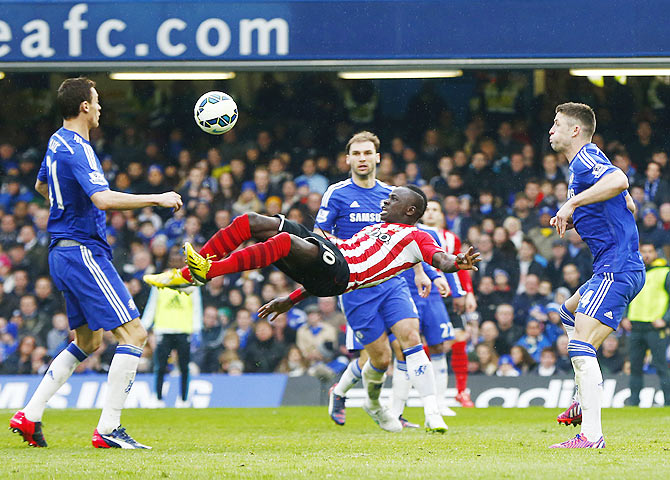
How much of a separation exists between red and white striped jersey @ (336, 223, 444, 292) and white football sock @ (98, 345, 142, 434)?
1.55 m

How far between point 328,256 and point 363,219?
7.01 ft

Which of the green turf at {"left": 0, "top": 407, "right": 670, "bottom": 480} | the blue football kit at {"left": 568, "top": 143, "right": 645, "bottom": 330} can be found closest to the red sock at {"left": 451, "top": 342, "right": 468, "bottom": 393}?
the green turf at {"left": 0, "top": 407, "right": 670, "bottom": 480}

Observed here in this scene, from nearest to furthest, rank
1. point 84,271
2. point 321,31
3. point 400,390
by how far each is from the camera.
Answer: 1. point 84,271
2. point 400,390
3. point 321,31

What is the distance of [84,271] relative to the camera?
7145 millimetres

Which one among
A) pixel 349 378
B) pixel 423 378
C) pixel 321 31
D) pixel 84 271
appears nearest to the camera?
pixel 84 271

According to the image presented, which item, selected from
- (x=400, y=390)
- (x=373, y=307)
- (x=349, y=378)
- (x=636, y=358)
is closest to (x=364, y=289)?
(x=373, y=307)

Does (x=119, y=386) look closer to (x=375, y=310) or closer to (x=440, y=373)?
(x=375, y=310)

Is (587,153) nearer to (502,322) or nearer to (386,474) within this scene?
(386,474)

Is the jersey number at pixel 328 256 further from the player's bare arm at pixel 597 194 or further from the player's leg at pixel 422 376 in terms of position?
the player's leg at pixel 422 376

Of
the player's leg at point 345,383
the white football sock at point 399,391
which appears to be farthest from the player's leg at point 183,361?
the white football sock at point 399,391

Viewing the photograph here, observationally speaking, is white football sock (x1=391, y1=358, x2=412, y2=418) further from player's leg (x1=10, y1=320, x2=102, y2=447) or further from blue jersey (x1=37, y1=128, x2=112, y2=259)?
Answer: blue jersey (x1=37, y1=128, x2=112, y2=259)

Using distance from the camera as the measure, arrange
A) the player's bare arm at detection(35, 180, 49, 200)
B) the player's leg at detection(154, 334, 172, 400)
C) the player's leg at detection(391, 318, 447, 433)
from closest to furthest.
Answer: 1. the player's bare arm at detection(35, 180, 49, 200)
2. the player's leg at detection(391, 318, 447, 433)
3. the player's leg at detection(154, 334, 172, 400)

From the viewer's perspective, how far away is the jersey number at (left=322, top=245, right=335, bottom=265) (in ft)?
22.8

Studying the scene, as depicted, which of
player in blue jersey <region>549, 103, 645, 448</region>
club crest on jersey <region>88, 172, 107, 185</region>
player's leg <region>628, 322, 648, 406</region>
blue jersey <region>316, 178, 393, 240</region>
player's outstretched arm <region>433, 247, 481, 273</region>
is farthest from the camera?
player's leg <region>628, 322, 648, 406</region>
